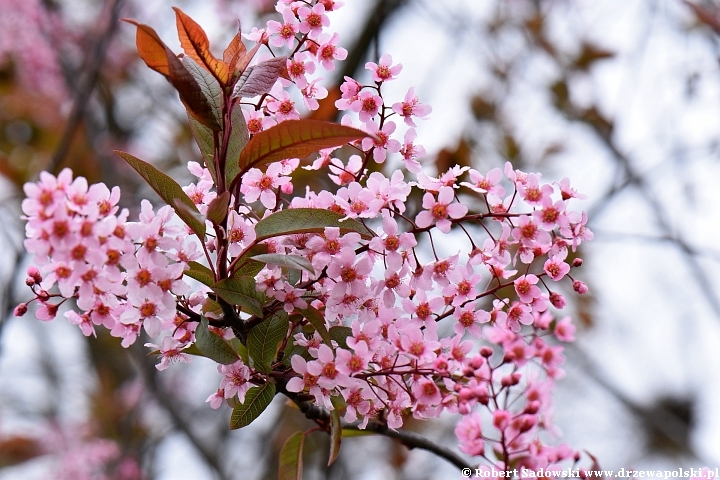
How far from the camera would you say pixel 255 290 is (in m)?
1.19

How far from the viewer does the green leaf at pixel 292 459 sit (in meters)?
1.54

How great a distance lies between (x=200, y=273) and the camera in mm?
1231

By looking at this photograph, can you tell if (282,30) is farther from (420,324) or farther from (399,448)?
(399,448)

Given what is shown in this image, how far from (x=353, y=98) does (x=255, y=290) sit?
0.43 meters

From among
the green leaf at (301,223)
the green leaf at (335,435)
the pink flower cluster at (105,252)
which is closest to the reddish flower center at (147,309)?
the pink flower cluster at (105,252)

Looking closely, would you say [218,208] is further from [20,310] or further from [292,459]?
[292,459]

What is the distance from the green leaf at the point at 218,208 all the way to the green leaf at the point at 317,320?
222 mm

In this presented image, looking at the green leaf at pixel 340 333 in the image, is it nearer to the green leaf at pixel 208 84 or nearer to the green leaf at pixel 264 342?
the green leaf at pixel 264 342

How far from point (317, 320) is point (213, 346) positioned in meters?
0.18

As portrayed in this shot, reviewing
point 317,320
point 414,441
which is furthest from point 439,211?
point 414,441

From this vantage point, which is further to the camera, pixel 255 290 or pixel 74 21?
pixel 74 21

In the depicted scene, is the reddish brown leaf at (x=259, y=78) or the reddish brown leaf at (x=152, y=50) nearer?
the reddish brown leaf at (x=152, y=50)

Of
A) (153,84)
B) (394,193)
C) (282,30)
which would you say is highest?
(153,84)

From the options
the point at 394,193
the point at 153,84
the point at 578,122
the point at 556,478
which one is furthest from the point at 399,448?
the point at 394,193
